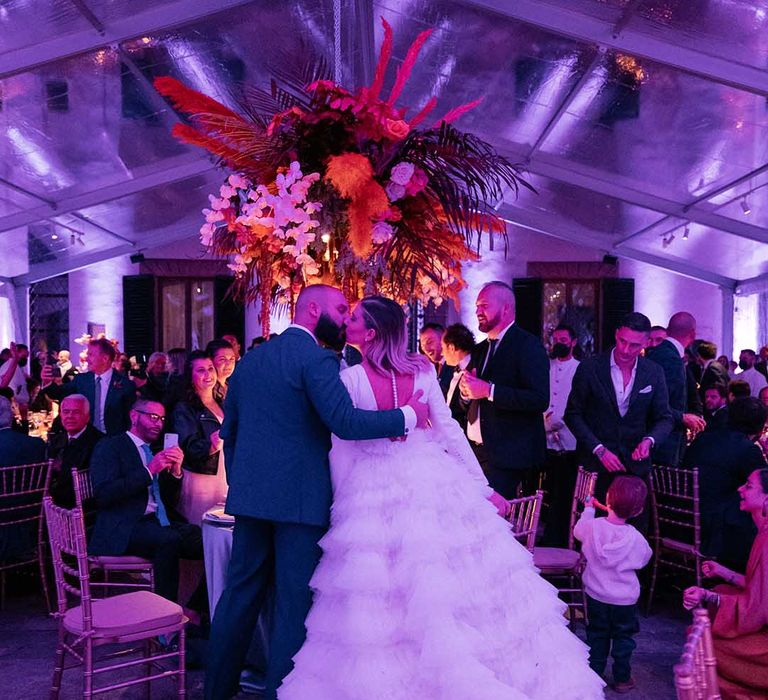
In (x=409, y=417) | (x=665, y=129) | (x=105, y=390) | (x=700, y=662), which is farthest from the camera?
(x=665, y=129)

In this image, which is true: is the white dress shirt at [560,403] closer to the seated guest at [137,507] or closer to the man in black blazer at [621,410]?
the man in black blazer at [621,410]

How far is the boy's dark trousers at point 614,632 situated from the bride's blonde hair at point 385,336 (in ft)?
5.05

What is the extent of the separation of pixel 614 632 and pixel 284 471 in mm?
1806

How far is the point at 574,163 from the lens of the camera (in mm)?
10055

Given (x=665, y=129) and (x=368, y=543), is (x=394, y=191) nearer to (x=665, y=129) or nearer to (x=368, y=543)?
(x=368, y=543)

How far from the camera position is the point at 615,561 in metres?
3.92

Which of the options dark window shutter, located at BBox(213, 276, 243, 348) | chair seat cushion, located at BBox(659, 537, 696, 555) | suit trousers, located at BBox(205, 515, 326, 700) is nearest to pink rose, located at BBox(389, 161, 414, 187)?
suit trousers, located at BBox(205, 515, 326, 700)

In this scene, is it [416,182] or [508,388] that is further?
[508,388]

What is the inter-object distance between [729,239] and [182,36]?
7163mm

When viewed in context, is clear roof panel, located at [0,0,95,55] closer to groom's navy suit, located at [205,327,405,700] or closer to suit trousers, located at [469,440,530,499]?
groom's navy suit, located at [205,327,405,700]

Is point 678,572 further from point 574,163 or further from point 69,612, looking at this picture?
point 574,163

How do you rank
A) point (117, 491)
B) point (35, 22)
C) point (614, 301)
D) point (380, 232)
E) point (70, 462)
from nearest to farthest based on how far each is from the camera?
point (380, 232)
point (117, 491)
point (70, 462)
point (35, 22)
point (614, 301)

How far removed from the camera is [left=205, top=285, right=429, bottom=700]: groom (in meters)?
3.18

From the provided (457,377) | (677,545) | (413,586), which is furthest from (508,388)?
(413,586)
